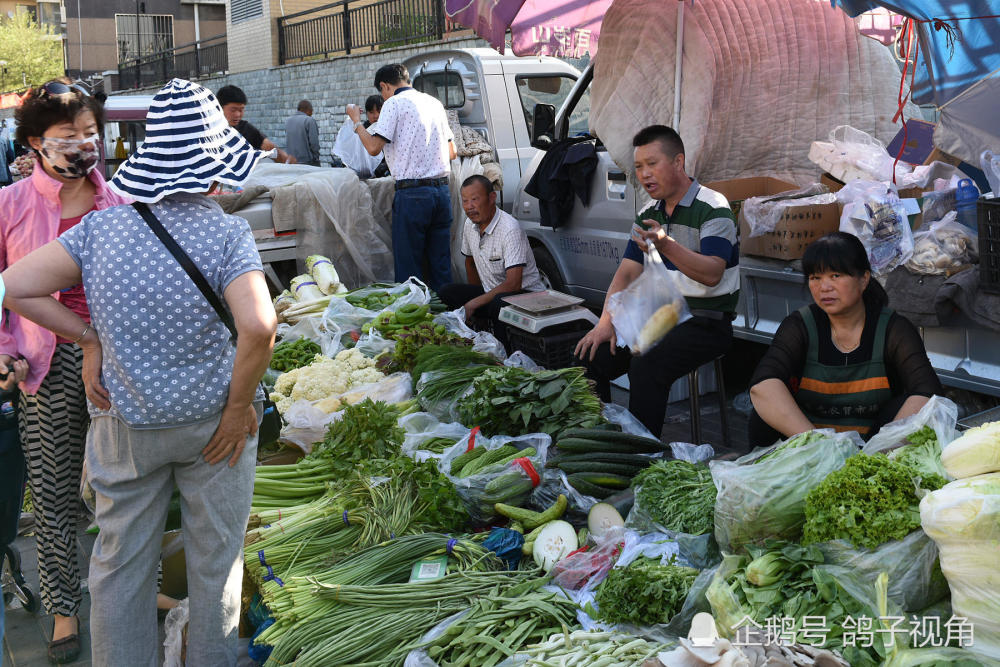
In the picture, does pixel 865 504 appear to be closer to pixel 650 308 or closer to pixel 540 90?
pixel 650 308

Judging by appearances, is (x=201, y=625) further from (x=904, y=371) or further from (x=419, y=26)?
(x=419, y=26)

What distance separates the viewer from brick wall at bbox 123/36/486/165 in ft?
57.9

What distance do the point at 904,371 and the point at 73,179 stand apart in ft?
11.0

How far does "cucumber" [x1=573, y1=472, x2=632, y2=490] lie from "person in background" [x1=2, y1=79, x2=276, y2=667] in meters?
1.47

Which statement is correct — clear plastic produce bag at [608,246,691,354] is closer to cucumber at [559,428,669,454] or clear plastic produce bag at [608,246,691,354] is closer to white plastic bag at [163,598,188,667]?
cucumber at [559,428,669,454]

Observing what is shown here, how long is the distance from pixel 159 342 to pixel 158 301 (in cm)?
12

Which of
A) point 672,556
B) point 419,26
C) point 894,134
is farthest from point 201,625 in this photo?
point 419,26

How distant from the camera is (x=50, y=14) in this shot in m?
53.9

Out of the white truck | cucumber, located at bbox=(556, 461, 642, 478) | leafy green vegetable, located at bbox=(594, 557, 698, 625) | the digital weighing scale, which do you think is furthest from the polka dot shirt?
the white truck

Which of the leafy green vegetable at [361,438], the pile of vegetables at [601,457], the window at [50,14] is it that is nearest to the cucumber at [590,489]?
the pile of vegetables at [601,457]

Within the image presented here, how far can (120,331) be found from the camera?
2.55 meters

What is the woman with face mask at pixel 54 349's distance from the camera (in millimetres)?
3432

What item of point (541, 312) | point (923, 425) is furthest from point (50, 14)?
point (923, 425)

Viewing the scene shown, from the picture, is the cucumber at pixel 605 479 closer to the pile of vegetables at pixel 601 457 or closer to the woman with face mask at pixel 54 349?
the pile of vegetables at pixel 601 457
